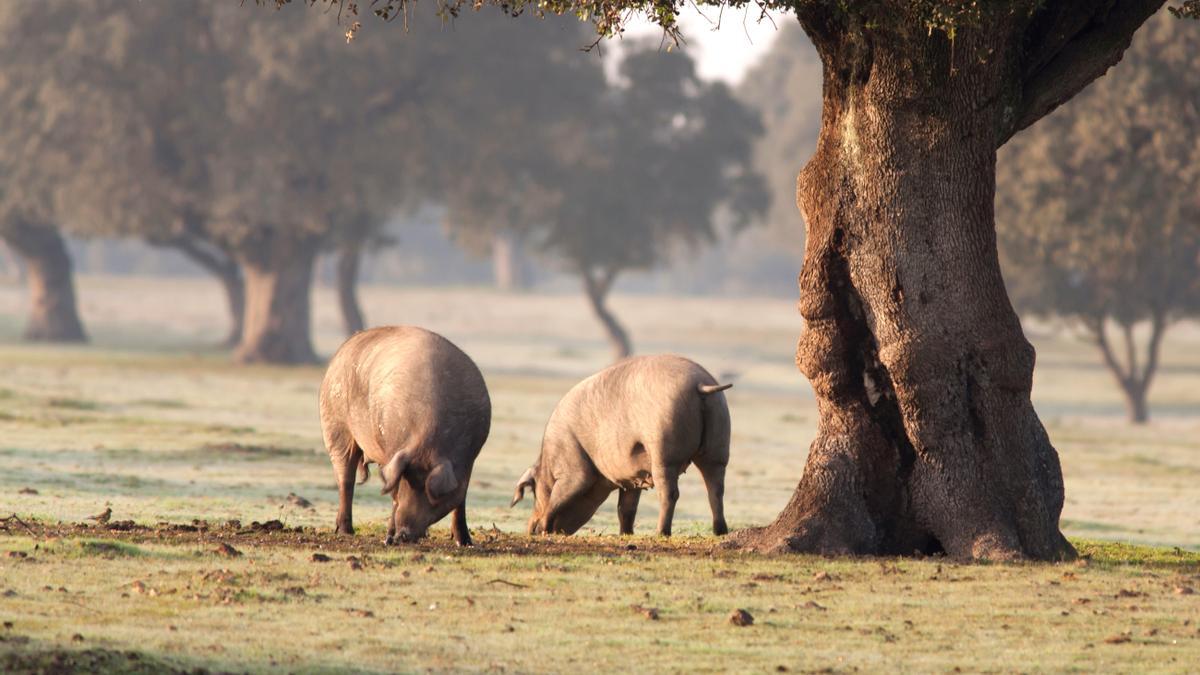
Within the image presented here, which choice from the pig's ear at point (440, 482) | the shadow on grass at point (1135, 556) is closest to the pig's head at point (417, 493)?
the pig's ear at point (440, 482)

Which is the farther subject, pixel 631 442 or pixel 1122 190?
pixel 1122 190

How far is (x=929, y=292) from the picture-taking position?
1453 centimetres

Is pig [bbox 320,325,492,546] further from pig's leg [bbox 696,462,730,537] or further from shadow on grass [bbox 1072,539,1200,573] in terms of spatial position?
shadow on grass [bbox 1072,539,1200,573]

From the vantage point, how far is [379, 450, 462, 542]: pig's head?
13766mm

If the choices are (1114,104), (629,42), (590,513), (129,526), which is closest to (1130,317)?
(1114,104)

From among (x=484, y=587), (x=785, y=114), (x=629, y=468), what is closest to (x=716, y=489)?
(x=629, y=468)

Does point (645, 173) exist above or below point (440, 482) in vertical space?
above

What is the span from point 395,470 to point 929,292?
14.8 feet

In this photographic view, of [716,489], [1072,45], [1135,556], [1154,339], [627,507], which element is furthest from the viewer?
[1154,339]

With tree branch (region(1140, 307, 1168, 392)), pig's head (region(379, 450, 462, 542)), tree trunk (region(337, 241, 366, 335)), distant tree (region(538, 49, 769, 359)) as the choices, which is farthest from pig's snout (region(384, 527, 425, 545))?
distant tree (region(538, 49, 769, 359))

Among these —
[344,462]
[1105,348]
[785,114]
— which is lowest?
[344,462]

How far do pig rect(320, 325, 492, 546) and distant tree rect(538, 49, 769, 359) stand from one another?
4814 cm

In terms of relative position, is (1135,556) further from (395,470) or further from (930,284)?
(395,470)

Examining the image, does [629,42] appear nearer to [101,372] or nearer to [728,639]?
[101,372]
